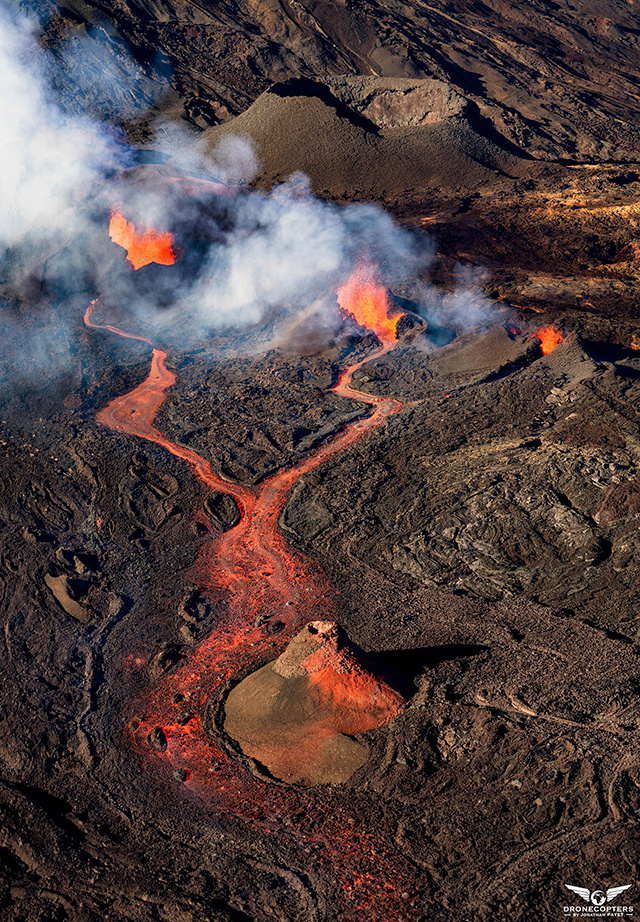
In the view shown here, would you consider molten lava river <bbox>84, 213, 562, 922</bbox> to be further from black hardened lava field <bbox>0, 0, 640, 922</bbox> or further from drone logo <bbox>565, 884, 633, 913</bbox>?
drone logo <bbox>565, 884, 633, 913</bbox>

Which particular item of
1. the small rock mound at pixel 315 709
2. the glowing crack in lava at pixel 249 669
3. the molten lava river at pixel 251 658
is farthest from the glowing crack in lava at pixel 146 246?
the small rock mound at pixel 315 709

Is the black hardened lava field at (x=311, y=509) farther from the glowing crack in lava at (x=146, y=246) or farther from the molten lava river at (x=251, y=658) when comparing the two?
the glowing crack in lava at (x=146, y=246)

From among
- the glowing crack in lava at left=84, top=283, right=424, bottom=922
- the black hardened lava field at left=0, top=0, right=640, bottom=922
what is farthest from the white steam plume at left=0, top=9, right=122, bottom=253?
the glowing crack in lava at left=84, top=283, right=424, bottom=922

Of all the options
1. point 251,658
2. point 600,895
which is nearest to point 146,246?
point 251,658

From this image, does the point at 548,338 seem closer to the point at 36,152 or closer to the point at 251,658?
the point at 251,658

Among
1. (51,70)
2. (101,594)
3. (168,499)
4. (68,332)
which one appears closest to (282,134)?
(51,70)

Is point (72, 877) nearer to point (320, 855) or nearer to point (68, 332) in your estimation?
point (320, 855)
